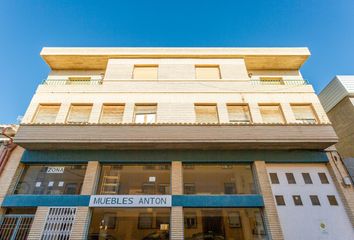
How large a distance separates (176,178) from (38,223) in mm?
5751

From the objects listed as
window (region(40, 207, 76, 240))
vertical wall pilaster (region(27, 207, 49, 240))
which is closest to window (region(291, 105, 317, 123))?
window (region(40, 207, 76, 240))

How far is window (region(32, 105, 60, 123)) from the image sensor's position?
32.1 feet

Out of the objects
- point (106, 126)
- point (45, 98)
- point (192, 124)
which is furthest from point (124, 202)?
point (45, 98)

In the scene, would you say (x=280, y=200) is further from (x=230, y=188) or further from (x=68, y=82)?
(x=68, y=82)

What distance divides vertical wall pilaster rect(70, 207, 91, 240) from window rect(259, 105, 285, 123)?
30.3ft

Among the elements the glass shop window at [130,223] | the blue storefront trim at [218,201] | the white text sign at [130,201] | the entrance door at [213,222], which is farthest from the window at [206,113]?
the glass shop window at [130,223]

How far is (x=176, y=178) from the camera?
8.33m

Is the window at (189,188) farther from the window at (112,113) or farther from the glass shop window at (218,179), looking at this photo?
the window at (112,113)

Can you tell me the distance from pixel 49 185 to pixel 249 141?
9.27m

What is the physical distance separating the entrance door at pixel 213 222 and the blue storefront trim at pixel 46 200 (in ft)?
16.2

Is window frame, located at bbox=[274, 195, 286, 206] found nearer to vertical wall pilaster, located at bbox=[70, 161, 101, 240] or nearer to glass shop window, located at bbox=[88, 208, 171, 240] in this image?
glass shop window, located at bbox=[88, 208, 171, 240]

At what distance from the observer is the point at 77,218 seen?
24.7ft

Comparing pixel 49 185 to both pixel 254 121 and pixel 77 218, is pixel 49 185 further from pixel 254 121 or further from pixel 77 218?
pixel 254 121

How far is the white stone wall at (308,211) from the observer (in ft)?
24.6
